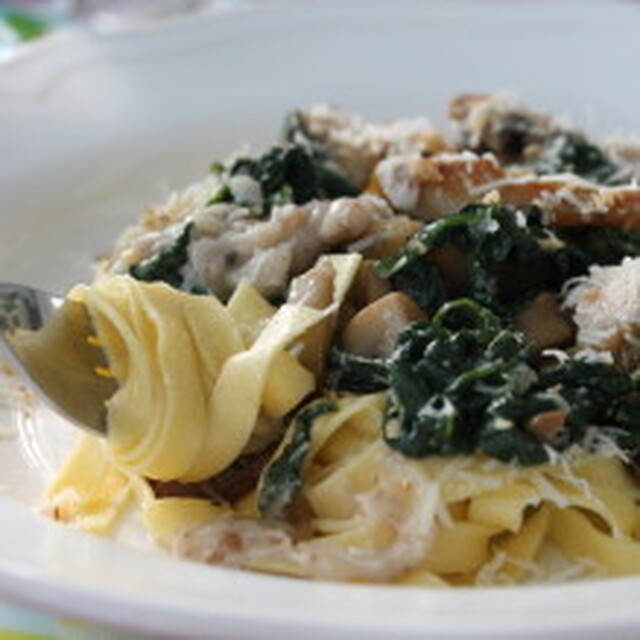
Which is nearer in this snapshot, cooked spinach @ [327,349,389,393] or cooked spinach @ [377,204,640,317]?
cooked spinach @ [327,349,389,393]

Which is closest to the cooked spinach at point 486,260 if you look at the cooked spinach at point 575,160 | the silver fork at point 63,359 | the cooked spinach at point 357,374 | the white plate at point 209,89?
the cooked spinach at point 357,374

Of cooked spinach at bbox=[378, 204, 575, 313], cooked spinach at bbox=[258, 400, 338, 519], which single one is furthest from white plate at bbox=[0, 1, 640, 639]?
cooked spinach at bbox=[378, 204, 575, 313]

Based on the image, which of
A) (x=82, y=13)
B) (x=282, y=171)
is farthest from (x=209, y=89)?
(x=82, y=13)

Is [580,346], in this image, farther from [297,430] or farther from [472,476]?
[297,430]

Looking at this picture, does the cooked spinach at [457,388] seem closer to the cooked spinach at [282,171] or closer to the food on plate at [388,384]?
the food on plate at [388,384]

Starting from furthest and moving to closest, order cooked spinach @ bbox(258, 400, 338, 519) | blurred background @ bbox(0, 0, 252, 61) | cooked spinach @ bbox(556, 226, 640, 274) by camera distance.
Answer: blurred background @ bbox(0, 0, 252, 61) < cooked spinach @ bbox(556, 226, 640, 274) < cooked spinach @ bbox(258, 400, 338, 519)

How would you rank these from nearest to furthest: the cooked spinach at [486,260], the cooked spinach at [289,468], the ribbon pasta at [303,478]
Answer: the ribbon pasta at [303,478]
the cooked spinach at [289,468]
the cooked spinach at [486,260]

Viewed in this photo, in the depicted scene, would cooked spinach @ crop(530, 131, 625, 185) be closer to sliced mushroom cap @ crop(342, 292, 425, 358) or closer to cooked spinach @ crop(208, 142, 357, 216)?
cooked spinach @ crop(208, 142, 357, 216)
